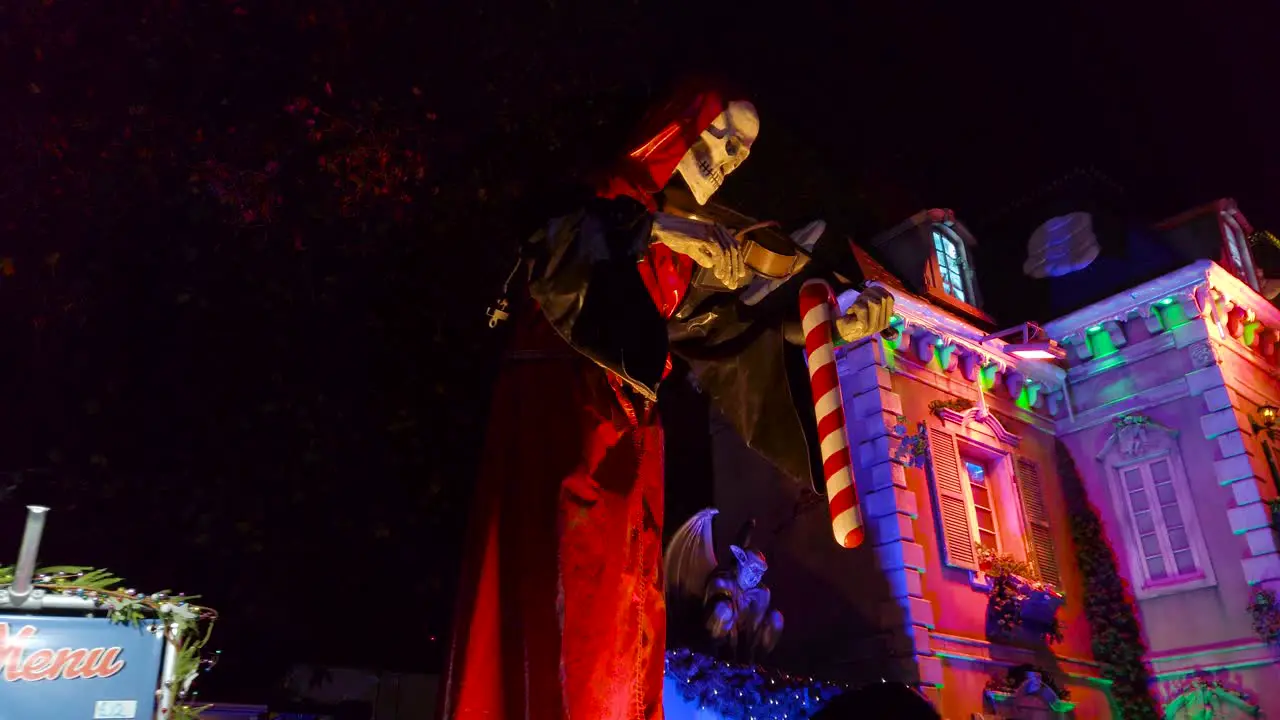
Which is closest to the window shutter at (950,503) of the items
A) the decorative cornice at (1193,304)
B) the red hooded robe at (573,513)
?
the decorative cornice at (1193,304)

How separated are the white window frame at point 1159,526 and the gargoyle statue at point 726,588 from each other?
668cm

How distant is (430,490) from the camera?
20.9 ft

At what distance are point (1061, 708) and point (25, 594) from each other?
11862 mm

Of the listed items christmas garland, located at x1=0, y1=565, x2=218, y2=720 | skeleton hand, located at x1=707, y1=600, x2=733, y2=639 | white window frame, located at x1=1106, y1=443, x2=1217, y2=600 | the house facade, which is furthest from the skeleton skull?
white window frame, located at x1=1106, y1=443, x2=1217, y2=600

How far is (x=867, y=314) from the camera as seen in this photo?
3.91m

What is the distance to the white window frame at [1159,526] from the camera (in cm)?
1162

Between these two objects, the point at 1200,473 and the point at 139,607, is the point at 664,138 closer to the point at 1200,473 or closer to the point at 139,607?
the point at 139,607

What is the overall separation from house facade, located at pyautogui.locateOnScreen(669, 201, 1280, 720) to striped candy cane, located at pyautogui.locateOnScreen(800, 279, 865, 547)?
22.5 feet

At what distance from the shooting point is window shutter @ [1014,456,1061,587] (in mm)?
11938

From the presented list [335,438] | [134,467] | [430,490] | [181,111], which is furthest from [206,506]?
[181,111]

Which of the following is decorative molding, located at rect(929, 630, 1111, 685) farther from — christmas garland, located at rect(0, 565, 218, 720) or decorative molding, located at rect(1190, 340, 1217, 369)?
christmas garland, located at rect(0, 565, 218, 720)

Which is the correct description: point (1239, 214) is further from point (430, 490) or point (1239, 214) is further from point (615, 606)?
point (615, 606)

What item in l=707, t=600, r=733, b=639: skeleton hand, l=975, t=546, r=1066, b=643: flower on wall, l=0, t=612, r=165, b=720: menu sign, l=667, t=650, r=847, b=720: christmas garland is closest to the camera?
l=0, t=612, r=165, b=720: menu sign

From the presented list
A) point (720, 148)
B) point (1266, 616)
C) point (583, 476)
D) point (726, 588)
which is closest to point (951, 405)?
point (1266, 616)
